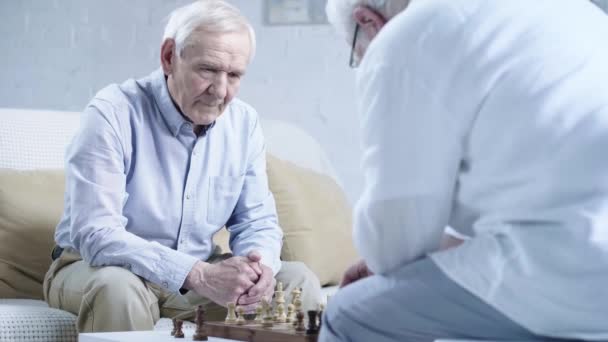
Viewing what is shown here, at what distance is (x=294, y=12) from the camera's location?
11.9ft

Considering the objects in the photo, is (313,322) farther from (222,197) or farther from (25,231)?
(25,231)

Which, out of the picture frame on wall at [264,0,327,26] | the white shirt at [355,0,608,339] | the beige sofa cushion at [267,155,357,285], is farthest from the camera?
the picture frame on wall at [264,0,327,26]

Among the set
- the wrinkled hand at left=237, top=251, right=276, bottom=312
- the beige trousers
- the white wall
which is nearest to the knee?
the beige trousers

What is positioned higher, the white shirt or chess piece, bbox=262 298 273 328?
the white shirt

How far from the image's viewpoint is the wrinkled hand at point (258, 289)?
7.18 feet

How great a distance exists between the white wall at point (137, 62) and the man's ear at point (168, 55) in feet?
4.10

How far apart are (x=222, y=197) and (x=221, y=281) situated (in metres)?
0.31

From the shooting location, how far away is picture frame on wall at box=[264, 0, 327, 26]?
358 cm

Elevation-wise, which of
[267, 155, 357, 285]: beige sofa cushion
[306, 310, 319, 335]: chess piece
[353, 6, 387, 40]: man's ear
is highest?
[353, 6, 387, 40]: man's ear

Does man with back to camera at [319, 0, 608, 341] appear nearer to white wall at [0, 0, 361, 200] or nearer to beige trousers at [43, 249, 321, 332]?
beige trousers at [43, 249, 321, 332]

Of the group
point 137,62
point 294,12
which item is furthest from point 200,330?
point 137,62

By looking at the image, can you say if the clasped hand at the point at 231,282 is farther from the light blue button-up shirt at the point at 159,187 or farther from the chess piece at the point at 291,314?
the chess piece at the point at 291,314

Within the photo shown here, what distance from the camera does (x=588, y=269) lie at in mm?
1298

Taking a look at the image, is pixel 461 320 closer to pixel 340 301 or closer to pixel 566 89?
pixel 340 301
